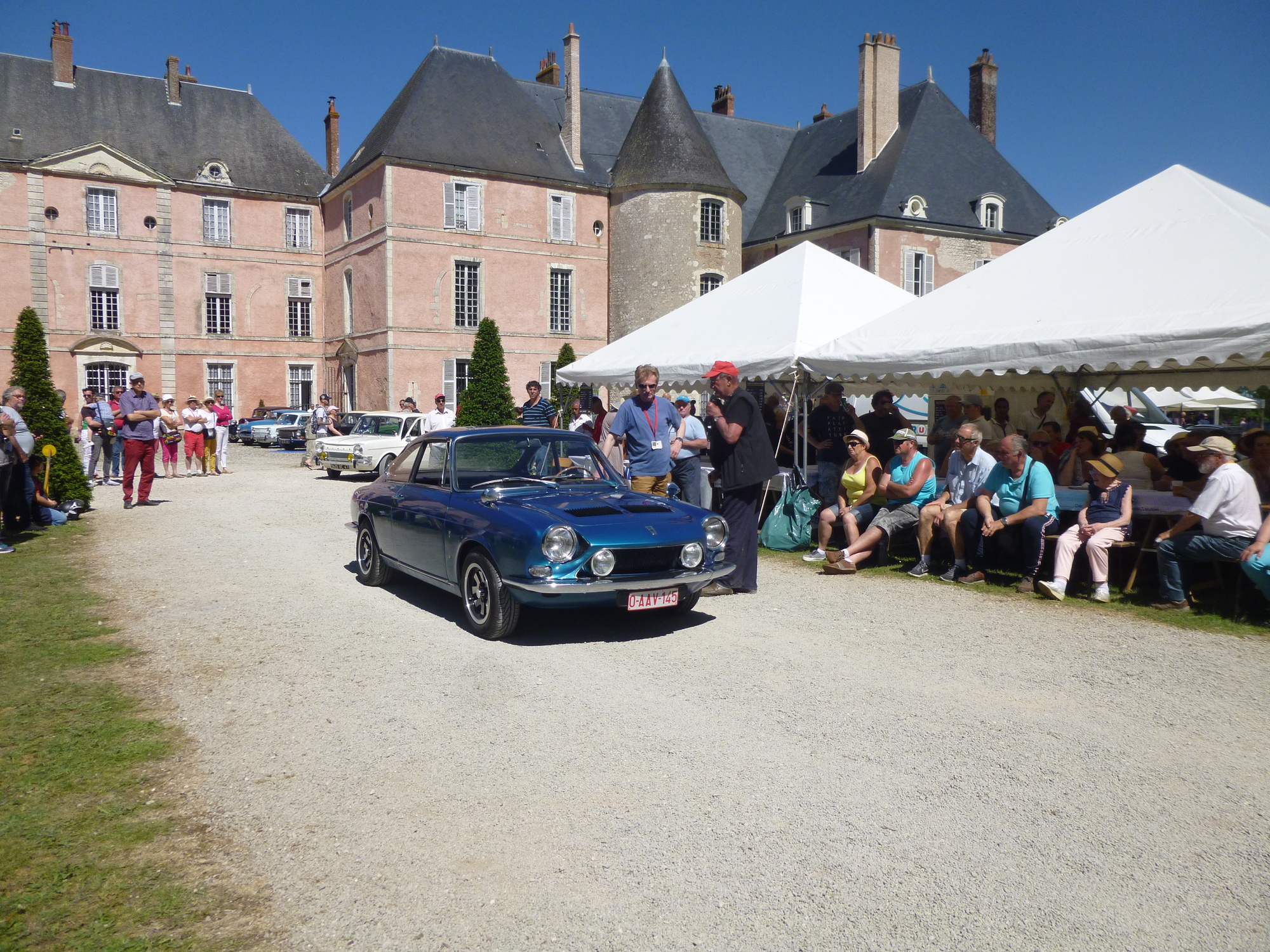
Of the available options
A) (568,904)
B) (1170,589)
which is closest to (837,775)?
(568,904)

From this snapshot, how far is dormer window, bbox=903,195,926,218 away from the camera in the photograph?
37969 millimetres

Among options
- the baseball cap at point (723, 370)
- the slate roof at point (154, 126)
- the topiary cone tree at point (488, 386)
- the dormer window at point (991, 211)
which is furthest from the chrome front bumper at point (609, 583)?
the slate roof at point (154, 126)

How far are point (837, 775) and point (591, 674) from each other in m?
2.04

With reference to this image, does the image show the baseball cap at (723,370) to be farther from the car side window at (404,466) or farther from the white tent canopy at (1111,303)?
Answer: the car side window at (404,466)

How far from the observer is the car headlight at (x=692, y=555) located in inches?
276

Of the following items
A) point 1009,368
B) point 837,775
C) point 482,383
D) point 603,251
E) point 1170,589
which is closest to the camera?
point 837,775

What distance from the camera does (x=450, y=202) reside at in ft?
123

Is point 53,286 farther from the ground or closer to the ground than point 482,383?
farther from the ground

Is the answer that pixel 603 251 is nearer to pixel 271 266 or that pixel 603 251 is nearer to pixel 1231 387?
pixel 271 266

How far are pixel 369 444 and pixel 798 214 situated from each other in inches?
1031

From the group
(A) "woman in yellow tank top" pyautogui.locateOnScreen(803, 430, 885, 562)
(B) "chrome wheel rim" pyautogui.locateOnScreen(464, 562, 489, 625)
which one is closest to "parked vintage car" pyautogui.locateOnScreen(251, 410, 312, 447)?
(A) "woman in yellow tank top" pyautogui.locateOnScreen(803, 430, 885, 562)

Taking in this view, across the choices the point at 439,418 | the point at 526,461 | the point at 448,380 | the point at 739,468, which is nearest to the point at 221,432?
the point at 439,418

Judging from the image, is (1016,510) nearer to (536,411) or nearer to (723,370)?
(723,370)

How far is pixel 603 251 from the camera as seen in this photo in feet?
135
